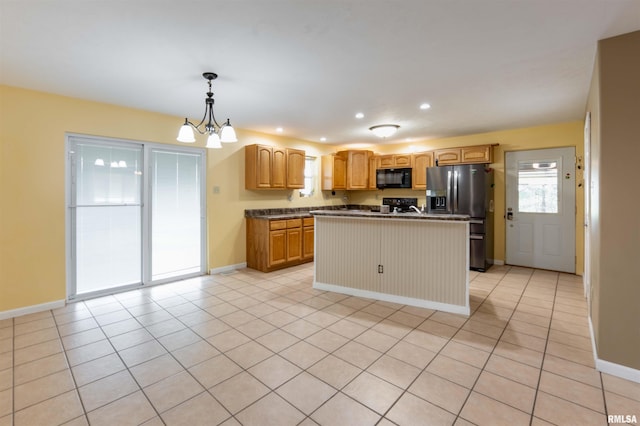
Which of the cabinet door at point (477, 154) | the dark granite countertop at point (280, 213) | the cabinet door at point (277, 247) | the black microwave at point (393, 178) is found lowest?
the cabinet door at point (277, 247)

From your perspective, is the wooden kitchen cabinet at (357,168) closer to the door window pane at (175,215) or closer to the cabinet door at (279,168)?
the cabinet door at (279,168)

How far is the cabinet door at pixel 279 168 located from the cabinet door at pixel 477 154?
132 inches

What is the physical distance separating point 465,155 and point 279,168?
3.45m

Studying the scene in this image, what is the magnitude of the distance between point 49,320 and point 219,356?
2.17 m

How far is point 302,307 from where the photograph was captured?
3.47 meters

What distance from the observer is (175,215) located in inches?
182

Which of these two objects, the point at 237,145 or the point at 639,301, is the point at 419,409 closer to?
the point at 639,301

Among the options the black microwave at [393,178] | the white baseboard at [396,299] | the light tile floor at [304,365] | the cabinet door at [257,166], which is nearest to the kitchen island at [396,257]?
the white baseboard at [396,299]

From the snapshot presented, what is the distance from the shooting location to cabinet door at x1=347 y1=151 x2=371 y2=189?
677 centimetres

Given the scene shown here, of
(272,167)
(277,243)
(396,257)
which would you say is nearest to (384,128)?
(272,167)

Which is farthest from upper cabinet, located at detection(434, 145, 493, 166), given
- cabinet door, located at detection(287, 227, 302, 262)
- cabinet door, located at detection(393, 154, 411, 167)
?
cabinet door, located at detection(287, 227, 302, 262)

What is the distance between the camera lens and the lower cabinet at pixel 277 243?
5.07m

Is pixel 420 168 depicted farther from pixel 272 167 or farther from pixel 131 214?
pixel 131 214

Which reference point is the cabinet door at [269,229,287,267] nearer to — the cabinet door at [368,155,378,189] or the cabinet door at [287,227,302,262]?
the cabinet door at [287,227,302,262]
